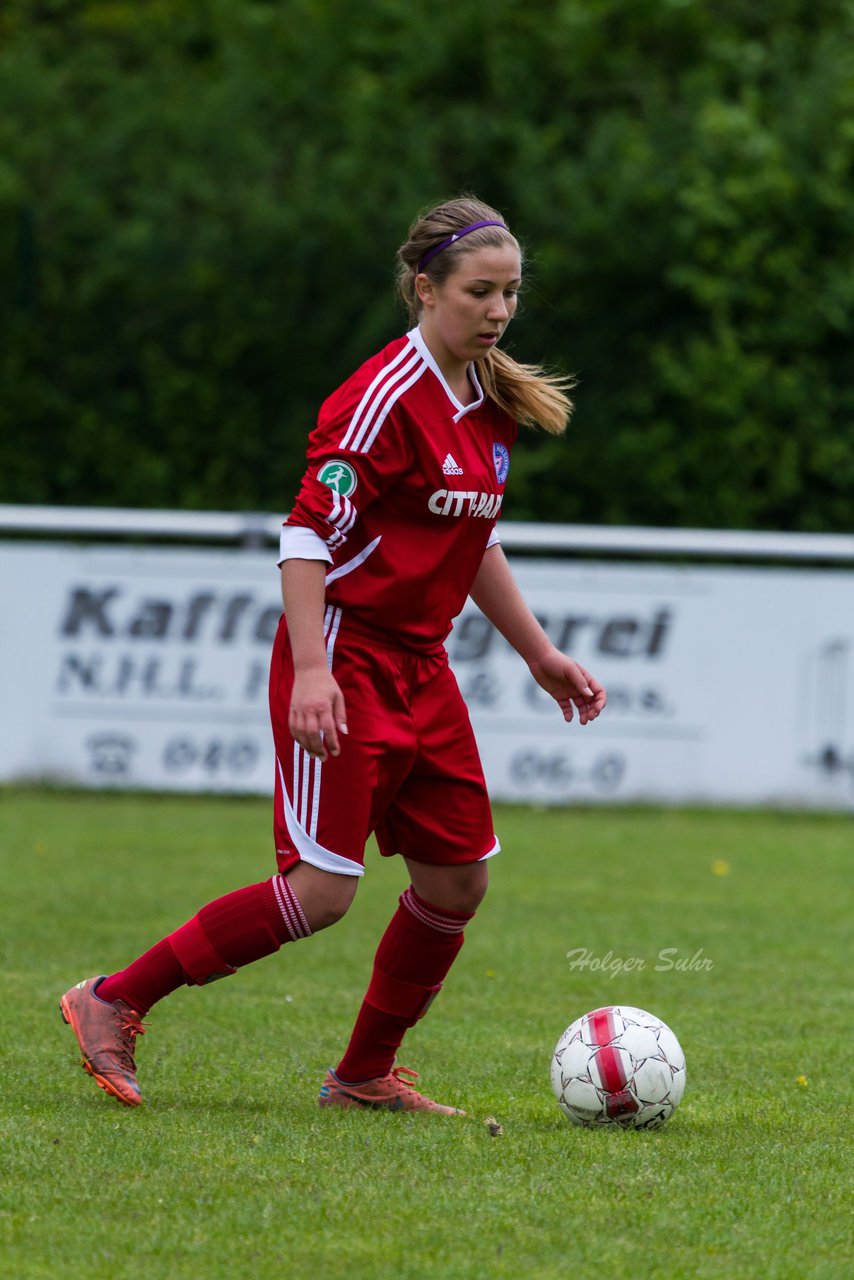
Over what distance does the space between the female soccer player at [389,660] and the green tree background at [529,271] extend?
29.1ft

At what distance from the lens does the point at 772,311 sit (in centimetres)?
1361

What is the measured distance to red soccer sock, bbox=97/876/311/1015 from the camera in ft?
13.9

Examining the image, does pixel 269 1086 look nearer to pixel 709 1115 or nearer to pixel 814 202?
pixel 709 1115

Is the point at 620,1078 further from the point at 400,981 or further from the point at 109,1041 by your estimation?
the point at 109,1041

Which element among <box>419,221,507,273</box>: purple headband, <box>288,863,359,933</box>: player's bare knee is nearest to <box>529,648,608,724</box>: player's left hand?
<box>288,863,359,933</box>: player's bare knee

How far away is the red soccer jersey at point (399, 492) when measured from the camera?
163 inches

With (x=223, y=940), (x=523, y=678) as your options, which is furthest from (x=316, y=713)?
(x=523, y=678)

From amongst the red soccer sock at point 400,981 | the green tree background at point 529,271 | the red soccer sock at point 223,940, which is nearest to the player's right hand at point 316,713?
the red soccer sock at point 223,940

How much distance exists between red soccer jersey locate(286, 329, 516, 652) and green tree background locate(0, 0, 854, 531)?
8960mm

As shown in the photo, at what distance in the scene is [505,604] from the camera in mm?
4691

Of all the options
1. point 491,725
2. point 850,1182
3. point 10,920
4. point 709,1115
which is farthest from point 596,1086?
point 491,725

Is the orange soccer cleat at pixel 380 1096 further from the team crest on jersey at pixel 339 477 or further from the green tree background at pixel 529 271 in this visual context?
the green tree background at pixel 529 271

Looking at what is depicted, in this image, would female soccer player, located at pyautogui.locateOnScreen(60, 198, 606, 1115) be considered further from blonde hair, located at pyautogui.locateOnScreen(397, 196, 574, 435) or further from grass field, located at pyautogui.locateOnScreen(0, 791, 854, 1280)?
grass field, located at pyautogui.locateOnScreen(0, 791, 854, 1280)

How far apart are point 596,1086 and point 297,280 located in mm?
10561
